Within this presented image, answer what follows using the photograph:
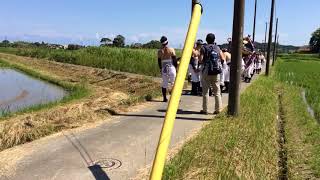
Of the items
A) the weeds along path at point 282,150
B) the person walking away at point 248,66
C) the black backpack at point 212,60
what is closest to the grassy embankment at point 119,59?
the person walking away at point 248,66

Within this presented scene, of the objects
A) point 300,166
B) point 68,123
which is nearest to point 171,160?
point 300,166

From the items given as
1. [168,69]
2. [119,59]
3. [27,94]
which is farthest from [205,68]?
[119,59]

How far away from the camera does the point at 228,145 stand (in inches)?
280

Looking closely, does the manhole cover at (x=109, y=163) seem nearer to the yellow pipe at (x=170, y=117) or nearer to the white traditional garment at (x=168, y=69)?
the yellow pipe at (x=170, y=117)

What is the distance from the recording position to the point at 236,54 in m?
9.40

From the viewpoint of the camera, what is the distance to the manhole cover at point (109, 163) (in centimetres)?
608

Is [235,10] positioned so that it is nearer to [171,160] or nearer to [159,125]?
[159,125]

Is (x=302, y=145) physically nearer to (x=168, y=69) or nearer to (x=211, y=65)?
(x=211, y=65)

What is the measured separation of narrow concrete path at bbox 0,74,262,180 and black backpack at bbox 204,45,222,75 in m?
1.06

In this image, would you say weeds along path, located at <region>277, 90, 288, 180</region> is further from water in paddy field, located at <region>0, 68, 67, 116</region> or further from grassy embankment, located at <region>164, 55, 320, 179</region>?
water in paddy field, located at <region>0, 68, 67, 116</region>

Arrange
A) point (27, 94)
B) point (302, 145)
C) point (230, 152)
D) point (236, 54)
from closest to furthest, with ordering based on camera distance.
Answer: point (230, 152) → point (302, 145) → point (236, 54) → point (27, 94)

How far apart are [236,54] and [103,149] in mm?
3780

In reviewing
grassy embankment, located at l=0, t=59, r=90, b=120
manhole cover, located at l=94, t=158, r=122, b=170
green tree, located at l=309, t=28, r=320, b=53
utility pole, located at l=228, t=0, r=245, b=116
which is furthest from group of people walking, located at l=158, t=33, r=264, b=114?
green tree, located at l=309, t=28, r=320, b=53

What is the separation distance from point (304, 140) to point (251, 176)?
10.7 ft
